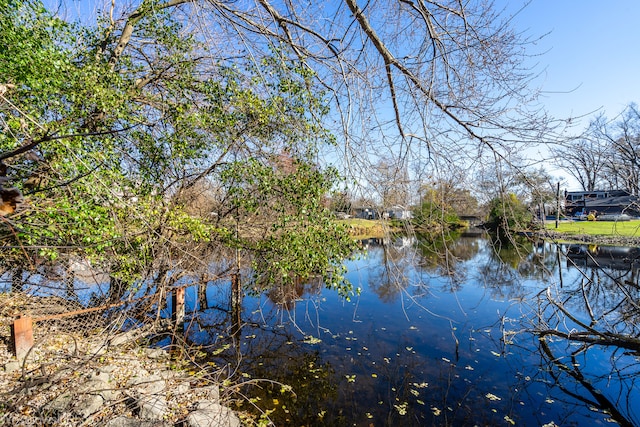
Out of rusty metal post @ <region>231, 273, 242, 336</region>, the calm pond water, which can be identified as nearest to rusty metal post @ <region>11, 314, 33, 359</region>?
the calm pond water

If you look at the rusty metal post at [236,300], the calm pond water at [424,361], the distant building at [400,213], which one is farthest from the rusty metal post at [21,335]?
the distant building at [400,213]

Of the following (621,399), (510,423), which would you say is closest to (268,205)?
(510,423)

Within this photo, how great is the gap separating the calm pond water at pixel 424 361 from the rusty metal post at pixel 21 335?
6.90ft

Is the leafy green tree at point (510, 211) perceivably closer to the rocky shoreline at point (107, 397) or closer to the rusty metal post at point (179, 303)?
the rocky shoreline at point (107, 397)

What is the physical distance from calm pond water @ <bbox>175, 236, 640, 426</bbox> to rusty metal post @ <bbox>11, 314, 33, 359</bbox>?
210 cm

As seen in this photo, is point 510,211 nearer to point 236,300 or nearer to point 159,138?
point 159,138

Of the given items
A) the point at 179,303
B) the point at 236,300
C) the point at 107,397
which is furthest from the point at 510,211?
the point at 179,303

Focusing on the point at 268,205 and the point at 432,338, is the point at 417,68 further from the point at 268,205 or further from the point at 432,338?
the point at 432,338

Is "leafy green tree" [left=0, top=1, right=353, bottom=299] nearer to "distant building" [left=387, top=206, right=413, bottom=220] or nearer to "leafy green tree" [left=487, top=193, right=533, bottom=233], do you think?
"distant building" [left=387, top=206, right=413, bottom=220]

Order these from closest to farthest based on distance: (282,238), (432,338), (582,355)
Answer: (282,238), (582,355), (432,338)

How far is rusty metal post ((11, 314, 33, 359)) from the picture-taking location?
12.5 feet

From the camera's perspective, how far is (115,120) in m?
4.43

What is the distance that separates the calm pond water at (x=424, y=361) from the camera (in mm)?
3953

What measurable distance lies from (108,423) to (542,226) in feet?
14.3
